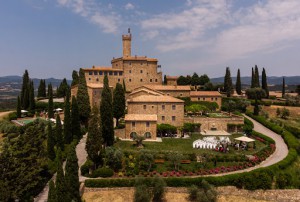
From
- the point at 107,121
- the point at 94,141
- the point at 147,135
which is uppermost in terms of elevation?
the point at 107,121

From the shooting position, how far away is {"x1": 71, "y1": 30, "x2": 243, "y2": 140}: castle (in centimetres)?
4072

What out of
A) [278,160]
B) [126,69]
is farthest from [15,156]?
[126,69]

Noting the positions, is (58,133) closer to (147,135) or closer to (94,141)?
(94,141)

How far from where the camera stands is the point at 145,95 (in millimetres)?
48125

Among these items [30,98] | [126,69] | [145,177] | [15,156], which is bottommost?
[145,177]

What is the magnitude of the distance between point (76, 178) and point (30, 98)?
38123 millimetres

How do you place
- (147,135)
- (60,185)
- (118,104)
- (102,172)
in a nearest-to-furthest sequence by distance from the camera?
(60,185)
(102,172)
(147,135)
(118,104)

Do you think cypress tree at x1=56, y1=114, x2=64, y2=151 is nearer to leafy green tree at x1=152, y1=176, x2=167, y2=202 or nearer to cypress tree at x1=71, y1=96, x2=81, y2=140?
cypress tree at x1=71, y1=96, x2=81, y2=140

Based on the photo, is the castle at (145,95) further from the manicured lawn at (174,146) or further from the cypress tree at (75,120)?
the cypress tree at (75,120)

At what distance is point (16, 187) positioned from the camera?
22844 millimetres

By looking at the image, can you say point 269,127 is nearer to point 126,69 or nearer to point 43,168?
point 126,69

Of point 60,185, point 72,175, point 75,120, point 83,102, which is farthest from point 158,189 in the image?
point 83,102

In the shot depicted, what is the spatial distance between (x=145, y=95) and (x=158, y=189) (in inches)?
985

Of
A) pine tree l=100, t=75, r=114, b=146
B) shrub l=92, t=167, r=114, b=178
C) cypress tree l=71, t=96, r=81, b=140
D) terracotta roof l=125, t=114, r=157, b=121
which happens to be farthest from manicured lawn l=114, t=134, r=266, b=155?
cypress tree l=71, t=96, r=81, b=140
